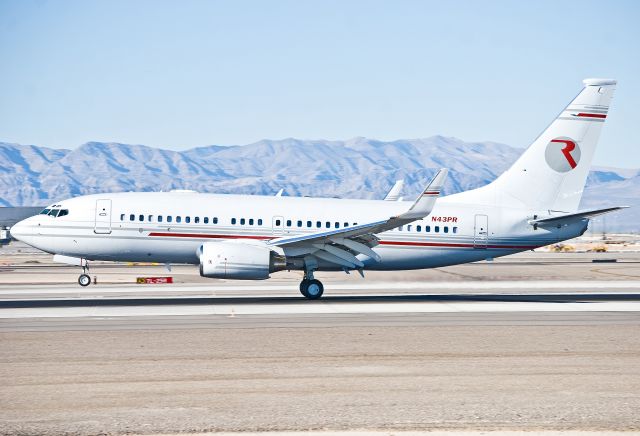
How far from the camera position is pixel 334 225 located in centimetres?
3541

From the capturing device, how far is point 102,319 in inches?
1030

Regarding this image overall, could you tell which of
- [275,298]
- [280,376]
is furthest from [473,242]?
[280,376]

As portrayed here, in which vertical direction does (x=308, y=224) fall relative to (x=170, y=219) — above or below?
below

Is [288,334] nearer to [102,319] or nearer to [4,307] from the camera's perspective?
[102,319]

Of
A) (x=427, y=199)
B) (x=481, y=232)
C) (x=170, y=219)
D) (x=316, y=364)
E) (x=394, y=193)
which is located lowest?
(x=316, y=364)

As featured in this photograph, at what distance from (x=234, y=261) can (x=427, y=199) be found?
7.54 meters

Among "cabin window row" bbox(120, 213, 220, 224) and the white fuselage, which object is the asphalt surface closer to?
the white fuselage

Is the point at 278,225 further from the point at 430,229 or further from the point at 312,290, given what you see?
the point at 430,229

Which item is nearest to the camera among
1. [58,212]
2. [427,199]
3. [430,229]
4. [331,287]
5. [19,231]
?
[427,199]

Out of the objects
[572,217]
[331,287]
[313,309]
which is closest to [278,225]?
[313,309]

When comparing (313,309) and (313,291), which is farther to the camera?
(313,291)

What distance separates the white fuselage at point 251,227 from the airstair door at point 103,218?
41 mm

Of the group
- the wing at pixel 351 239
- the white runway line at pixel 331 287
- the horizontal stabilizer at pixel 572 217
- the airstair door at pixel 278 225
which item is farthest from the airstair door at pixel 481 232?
the airstair door at pixel 278 225

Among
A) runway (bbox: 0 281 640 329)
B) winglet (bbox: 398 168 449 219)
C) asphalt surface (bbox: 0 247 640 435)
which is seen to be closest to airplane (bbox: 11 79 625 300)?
winglet (bbox: 398 168 449 219)
